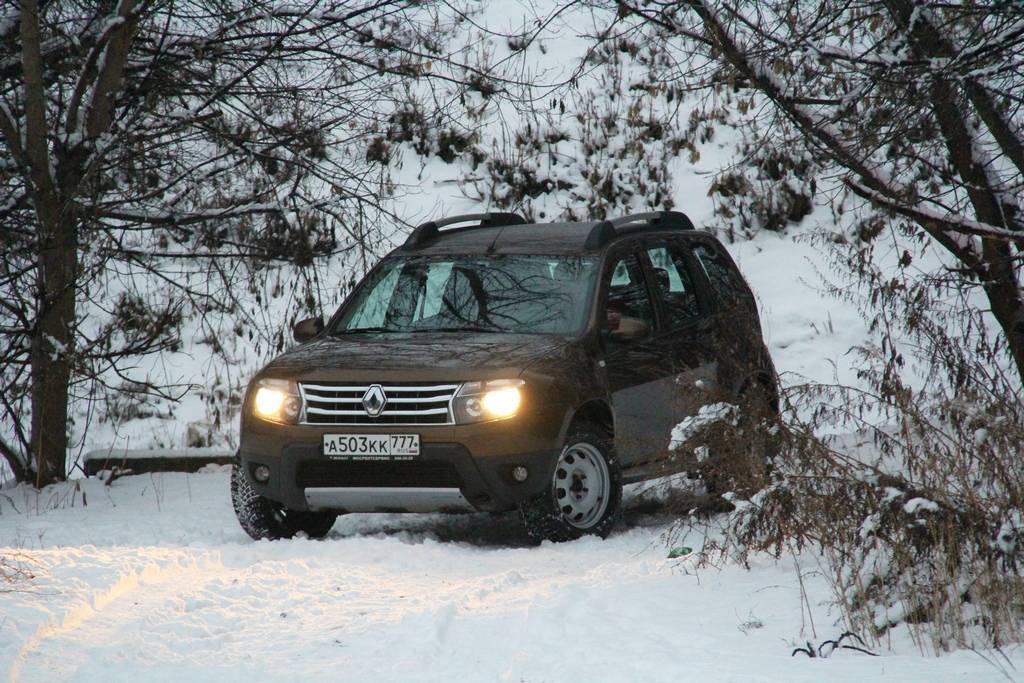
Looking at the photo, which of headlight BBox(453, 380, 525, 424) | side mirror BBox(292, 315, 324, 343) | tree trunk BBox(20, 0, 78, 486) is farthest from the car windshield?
tree trunk BBox(20, 0, 78, 486)

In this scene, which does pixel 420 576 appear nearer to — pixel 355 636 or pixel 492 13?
pixel 355 636

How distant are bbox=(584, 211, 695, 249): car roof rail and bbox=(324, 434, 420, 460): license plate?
195 centimetres

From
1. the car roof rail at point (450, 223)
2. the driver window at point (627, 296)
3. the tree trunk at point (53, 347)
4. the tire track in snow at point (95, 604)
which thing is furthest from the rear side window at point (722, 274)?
the tree trunk at point (53, 347)

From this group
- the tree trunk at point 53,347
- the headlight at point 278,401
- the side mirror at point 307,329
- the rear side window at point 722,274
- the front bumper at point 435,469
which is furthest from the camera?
the tree trunk at point 53,347

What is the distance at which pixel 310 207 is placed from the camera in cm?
1138

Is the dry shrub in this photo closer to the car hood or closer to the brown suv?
the brown suv

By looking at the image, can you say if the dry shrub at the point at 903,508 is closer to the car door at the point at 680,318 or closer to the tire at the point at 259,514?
the car door at the point at 680,318

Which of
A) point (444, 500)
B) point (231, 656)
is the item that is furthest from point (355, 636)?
point (444, 500)

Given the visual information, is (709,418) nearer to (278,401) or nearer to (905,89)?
(905,89)

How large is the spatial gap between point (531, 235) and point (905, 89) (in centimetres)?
323

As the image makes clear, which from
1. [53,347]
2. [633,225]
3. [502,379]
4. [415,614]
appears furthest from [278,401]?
[53,347]

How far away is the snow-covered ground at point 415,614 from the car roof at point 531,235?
6.06 feet

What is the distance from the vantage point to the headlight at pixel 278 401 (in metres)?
7.76

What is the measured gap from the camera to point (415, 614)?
232 inches
